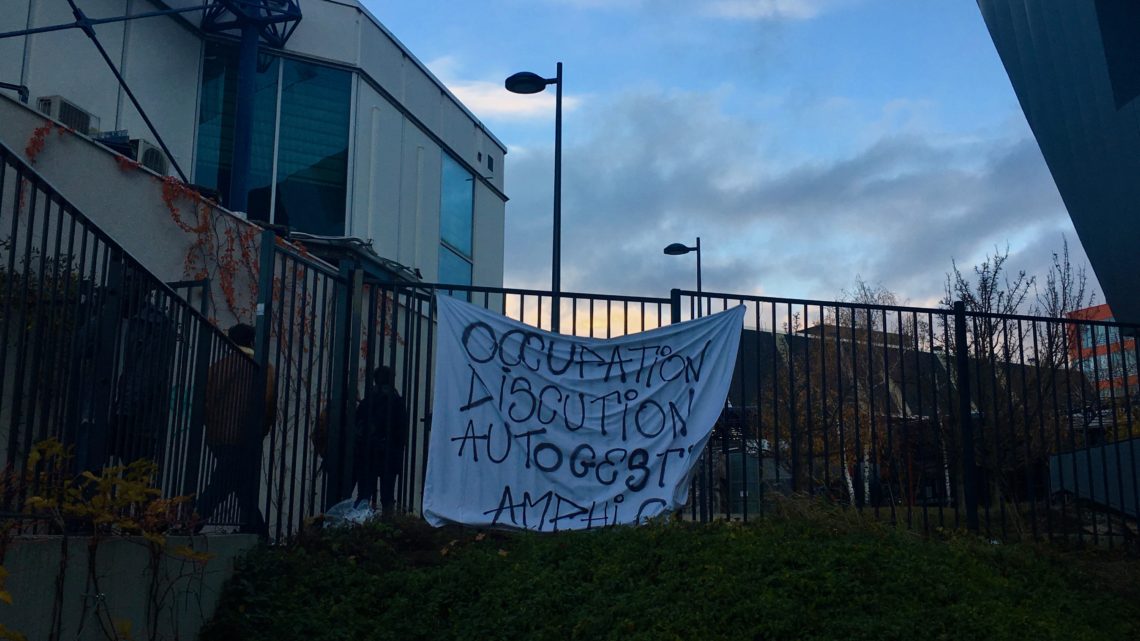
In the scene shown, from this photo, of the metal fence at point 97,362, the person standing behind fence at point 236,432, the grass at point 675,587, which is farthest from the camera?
the person standing behind fence at point 236,432

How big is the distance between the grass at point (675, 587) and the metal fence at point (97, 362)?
84 cm

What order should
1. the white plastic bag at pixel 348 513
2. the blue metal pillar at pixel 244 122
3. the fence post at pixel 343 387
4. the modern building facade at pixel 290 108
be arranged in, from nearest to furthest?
the white plastic bag at pixel 348 513 < the fence post at pixel 343 387 < the modern building facade at pixel 290 108 < the blue metal pillar at pixel 244 122

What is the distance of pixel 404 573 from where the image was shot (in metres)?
6.74

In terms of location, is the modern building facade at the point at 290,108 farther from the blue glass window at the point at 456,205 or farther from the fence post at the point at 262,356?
the fence post at the point at 262,356

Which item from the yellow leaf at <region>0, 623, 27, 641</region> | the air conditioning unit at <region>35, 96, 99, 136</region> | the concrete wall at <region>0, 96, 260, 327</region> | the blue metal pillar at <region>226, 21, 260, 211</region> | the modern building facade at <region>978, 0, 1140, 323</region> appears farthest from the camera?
the blue metal pillar at <region>226, 21, 260, 211</region>

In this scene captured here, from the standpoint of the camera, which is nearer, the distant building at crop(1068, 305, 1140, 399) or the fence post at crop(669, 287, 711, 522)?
the fence post at crop(669, 287, 711, 522)

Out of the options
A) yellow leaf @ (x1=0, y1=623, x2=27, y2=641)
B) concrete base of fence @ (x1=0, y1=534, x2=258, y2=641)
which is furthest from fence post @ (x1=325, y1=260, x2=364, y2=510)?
yellow leaf @ (x1=0, y1=623, x2=27, y2=641)

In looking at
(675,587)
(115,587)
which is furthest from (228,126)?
(675,587)

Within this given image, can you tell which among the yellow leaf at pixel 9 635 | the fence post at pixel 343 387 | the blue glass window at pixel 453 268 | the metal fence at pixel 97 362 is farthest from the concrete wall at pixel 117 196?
the blue glass window at pixel 453 268

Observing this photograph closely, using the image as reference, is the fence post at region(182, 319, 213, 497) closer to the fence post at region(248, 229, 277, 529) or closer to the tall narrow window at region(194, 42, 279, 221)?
the fence post at region(248, 229, 277, 529)

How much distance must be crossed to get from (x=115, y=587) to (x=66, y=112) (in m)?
10.5

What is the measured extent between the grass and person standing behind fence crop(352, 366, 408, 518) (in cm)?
50

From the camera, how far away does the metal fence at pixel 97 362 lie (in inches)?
167

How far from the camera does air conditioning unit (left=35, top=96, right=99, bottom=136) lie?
13.5m
